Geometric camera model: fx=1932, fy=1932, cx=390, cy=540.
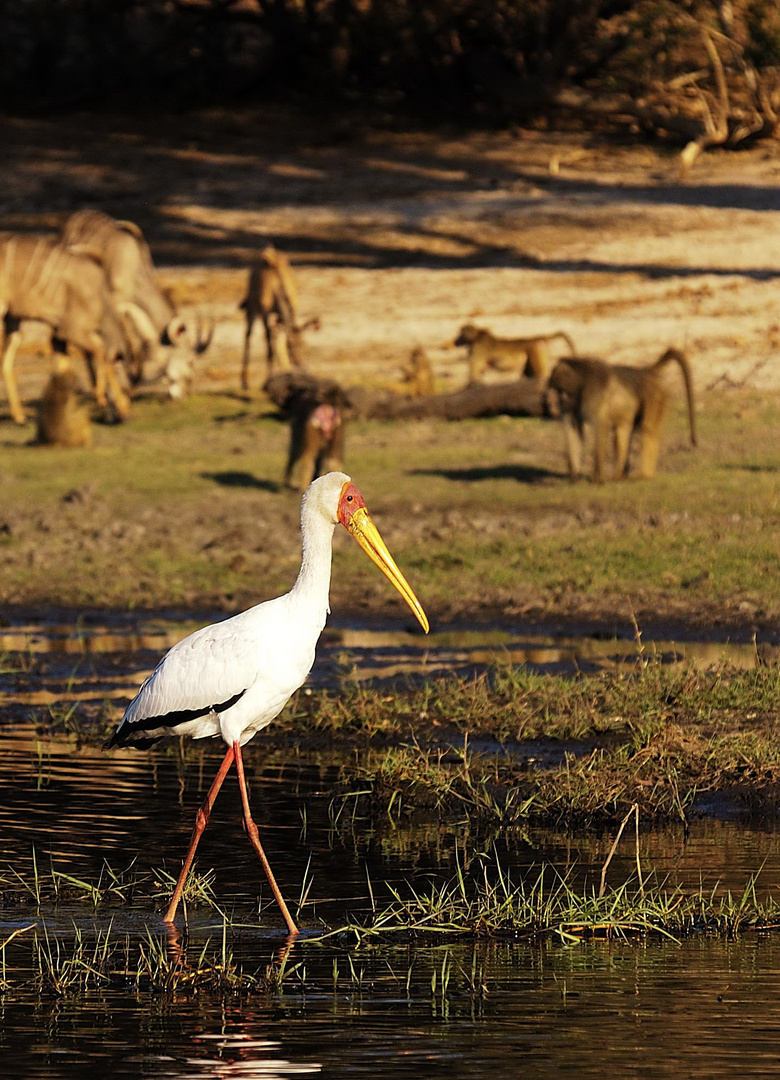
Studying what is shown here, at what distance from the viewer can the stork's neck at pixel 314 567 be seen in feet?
20.9

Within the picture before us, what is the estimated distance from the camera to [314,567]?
21.1 feet

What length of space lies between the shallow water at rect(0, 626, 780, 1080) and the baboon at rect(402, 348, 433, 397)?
1200 centimetres

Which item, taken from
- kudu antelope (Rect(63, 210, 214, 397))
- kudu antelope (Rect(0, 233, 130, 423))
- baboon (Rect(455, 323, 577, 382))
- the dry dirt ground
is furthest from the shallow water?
kudu antelope (Rect(63, 210, 214, 397))

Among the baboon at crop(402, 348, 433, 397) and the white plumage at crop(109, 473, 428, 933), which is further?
the baboon at crop(402, 348, 433, 397)

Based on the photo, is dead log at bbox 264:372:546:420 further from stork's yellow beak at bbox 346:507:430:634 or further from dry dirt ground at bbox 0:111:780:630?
stork's yellow beak at bbox 346:507:430:634

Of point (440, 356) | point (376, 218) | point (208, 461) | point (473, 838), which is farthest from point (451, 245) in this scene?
point (473, 838)

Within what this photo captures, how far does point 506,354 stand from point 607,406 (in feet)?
17.0

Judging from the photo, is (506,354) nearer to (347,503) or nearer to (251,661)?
(347,503)

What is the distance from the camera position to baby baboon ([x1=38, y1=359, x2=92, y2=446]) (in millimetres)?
17859

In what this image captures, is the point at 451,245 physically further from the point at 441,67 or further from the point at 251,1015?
the point at 251,1015

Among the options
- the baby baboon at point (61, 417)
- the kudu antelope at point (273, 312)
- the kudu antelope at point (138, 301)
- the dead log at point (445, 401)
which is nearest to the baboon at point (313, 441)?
the baby baboon at point (61, 417)

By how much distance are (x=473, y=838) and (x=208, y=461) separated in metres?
10.7

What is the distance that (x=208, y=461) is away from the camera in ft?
57.2

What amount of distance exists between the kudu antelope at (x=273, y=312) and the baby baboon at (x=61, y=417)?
3779mm
